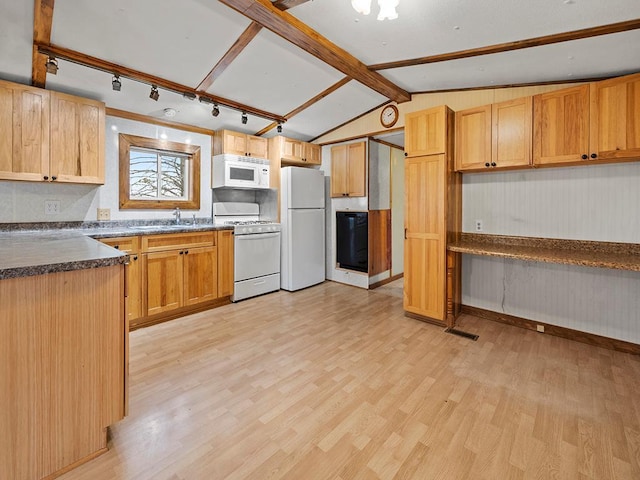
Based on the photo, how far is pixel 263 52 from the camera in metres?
2.87

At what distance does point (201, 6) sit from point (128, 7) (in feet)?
1.65

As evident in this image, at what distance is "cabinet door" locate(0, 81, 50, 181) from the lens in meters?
2.62

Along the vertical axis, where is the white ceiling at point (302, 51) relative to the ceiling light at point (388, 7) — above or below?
above

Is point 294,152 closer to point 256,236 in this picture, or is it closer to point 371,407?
point 256,236

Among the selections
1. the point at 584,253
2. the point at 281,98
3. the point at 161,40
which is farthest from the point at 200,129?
the point at 584,253

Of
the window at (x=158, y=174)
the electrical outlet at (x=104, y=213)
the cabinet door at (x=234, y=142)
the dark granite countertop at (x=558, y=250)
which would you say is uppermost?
the cabinet door at (x=234, y=142)

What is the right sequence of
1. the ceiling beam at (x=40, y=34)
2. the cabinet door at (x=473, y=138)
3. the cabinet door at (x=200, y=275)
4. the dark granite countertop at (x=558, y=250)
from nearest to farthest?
the ceiling beam at (x=40, y=34) → the dark granite countertop at (x=558, y=250) → the cabinet door at (x=473, y=138) → the cabinet door at (x=200, y=275)

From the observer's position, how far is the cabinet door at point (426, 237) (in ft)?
10.5

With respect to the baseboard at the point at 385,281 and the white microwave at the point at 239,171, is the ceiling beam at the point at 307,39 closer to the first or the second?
the white microwave at the point at 239,171

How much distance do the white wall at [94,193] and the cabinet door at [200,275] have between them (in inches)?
31.8

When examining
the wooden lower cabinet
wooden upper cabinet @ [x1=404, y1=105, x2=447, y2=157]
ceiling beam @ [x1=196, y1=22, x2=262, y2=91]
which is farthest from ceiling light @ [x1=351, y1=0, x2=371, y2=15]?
the wooden lower cabinet

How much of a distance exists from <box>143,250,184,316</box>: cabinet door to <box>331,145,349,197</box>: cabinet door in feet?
8.45

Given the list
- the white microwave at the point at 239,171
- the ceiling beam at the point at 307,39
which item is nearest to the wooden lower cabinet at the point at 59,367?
the ceiling beam at the point at 307,39

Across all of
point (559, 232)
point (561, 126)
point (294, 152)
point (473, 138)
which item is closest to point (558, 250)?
point (559, 232)
